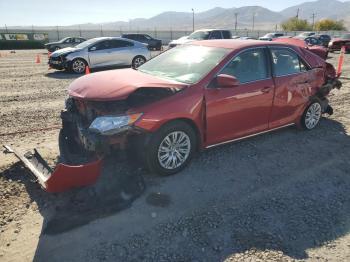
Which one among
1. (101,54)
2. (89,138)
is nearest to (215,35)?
(101,54)

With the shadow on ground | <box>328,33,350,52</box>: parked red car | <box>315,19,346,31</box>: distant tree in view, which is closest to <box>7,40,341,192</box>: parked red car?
the shadow on ground

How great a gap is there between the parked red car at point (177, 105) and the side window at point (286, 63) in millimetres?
18

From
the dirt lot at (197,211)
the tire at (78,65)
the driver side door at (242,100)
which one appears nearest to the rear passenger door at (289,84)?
the driver side door at (242,100)

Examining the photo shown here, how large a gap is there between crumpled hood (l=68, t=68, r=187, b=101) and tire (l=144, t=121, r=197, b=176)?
1.93 ft

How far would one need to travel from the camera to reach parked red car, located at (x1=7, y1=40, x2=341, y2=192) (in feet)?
13.6

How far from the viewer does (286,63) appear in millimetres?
5871

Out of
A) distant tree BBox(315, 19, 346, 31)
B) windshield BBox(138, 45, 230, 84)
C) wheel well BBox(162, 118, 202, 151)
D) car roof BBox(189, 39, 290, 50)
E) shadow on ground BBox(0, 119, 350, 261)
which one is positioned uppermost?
distant tree BBox(315, 19, 346, 31)

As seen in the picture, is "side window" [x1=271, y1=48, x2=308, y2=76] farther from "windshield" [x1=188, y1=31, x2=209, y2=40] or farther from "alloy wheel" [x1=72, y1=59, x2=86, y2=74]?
"windshield" [x1=188, y1=31, x2=209, y2=40]

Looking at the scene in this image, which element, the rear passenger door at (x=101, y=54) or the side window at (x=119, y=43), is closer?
the rear passenger door at (x=101, y=54)

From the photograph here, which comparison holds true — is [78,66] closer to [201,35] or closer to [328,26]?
[201,35]

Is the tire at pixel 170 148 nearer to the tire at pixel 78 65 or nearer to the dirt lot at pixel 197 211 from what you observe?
the dirt lot at pixel 197 211

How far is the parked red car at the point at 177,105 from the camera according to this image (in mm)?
4148

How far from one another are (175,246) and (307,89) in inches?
167

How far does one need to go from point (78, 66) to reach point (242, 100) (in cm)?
1019
